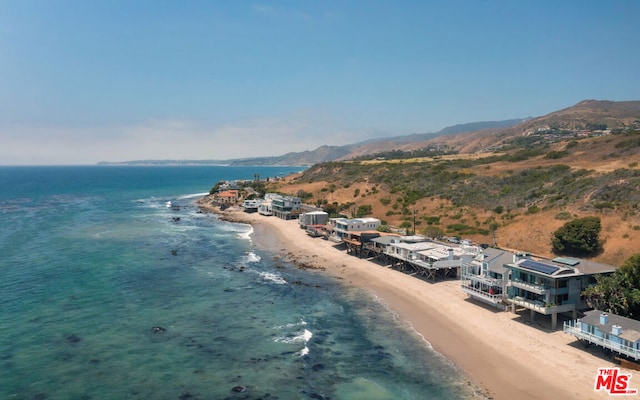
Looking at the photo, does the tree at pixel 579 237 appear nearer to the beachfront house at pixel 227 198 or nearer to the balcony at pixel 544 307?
the balcony at pixel 544 307

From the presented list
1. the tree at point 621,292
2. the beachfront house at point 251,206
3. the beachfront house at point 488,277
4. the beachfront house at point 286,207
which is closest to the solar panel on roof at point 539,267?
the beachfront house at point 488,277

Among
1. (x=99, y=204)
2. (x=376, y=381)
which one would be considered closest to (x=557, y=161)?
(x=376, y=381)

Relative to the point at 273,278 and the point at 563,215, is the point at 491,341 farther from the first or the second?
the point at 563,215

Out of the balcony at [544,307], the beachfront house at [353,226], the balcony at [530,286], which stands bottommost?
the balcony at [544,307]

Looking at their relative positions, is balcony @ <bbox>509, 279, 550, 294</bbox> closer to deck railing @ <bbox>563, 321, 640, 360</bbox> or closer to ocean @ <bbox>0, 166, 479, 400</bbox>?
deck railing @ <bbox>563, 321, 640, 360</bbox>

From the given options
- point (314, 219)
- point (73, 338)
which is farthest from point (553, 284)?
point (314, 219)

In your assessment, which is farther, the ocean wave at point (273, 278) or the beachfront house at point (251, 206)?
the beachfront house at point (251, 206)
